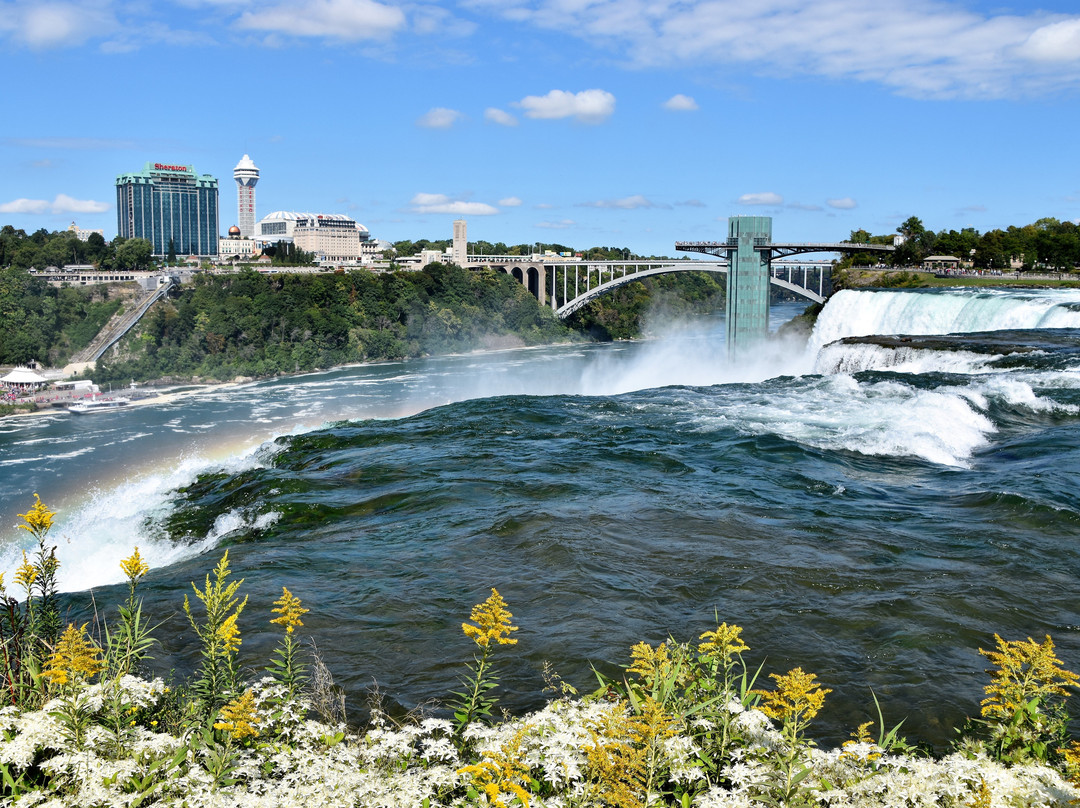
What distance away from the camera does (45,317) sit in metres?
52.9

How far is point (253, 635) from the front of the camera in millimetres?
6723

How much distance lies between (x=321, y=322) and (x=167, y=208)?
14299cm

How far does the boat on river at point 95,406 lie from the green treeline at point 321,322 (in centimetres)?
892

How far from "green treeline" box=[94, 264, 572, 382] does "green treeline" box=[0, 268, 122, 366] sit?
3.37 metres

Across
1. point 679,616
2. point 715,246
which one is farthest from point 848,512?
point 715,246

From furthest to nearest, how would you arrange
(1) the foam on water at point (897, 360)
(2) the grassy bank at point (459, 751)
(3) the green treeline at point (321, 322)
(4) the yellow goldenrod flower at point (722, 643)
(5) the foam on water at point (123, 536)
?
(3) the green treeline at point (321, 322)
(1) the foam on water at point (897, 360)
(5) the foam on water at point (123, 536)
(4) the yellow goldenrod flower at point (722, 643)
(2) the grassy bank at point (459, 751)

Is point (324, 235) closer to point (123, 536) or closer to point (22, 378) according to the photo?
point (22, 378)

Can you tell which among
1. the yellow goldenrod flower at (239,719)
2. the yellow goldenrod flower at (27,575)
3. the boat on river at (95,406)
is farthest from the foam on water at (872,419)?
the boat on river at (95,406)

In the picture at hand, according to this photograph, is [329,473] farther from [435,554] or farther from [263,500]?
[435,554]

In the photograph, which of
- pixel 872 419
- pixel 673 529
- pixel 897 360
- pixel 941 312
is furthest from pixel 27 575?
pixel 941 312

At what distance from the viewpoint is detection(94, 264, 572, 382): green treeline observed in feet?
166

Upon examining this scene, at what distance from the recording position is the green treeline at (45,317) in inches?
1980

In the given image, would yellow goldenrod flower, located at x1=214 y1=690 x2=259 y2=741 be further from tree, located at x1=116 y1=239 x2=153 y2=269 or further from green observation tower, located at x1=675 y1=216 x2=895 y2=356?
tree, located at x1=116 y1=239 x2=153 y2=269

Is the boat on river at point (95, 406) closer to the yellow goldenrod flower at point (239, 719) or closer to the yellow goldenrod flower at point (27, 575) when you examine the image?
the yellow goldenrod flower at point (27, 575)
